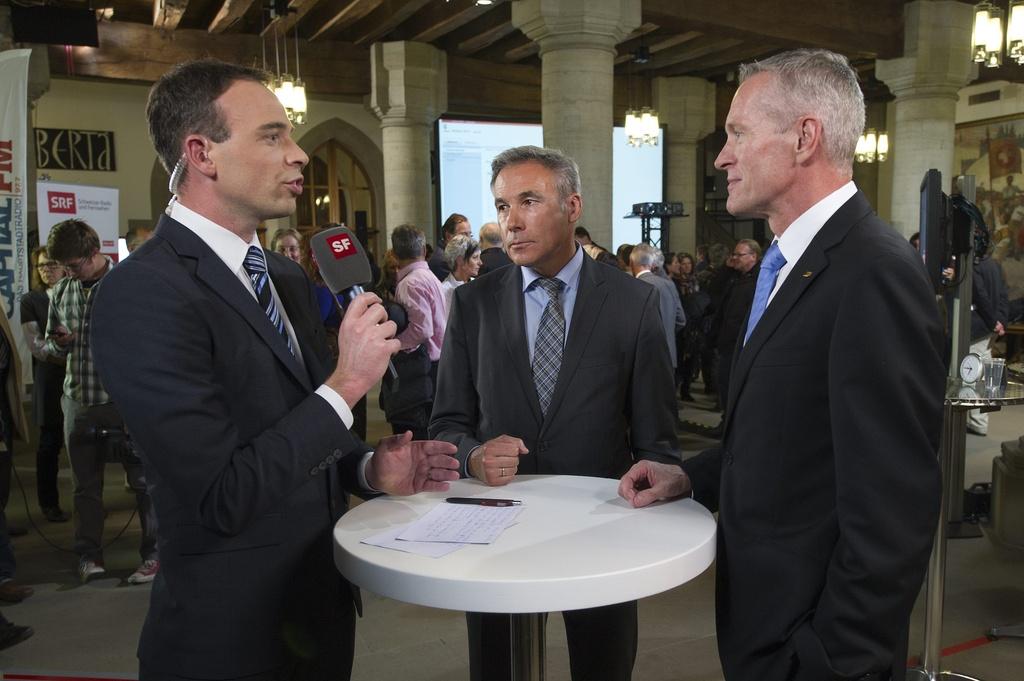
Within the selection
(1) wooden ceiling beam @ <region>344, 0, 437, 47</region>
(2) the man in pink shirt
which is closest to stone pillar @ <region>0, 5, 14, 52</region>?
(1) wooden ceiling beam @ <region>344, 0, 437, 47</region>

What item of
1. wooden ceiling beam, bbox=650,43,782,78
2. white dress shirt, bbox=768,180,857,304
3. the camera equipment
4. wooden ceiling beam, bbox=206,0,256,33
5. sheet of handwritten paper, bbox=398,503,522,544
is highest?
wooden ceiling beam, bbox=650,43,782,78

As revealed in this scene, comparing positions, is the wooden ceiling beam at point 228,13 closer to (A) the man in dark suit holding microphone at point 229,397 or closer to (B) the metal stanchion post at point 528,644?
(A) the man in dark suit holding microphone at point 229,397

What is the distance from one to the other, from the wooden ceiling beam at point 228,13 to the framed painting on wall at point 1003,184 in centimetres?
1128

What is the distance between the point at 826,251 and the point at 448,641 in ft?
8.15

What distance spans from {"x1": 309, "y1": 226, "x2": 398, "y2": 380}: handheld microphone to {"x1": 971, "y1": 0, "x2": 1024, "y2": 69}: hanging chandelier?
6.67 metres

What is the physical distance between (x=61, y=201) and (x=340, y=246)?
7.23m

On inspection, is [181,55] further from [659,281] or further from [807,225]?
[807,225]

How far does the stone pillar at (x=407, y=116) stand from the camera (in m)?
11.9

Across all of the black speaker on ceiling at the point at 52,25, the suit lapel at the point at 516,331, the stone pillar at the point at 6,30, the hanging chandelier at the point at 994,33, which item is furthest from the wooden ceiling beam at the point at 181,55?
the suit lapel at the point at 516,331

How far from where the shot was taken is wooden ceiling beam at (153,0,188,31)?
918 cm

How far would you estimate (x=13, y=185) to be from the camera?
5809 mm

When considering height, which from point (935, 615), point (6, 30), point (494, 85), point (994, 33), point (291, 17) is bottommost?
point (935, 615)

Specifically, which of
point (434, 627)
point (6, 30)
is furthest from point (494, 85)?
point (434, 627)

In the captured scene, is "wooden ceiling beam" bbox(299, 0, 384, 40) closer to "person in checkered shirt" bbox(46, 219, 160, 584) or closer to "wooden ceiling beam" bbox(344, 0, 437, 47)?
"wooden ceiling beam" bbox(344, 0, 437, 47)
